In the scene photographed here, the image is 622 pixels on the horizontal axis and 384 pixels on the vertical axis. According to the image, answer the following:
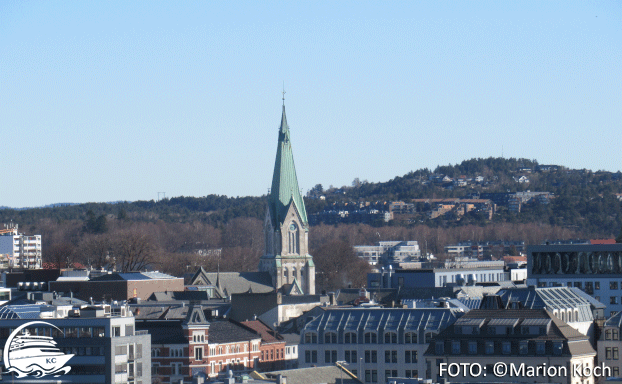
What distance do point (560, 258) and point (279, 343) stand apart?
2892 centimetres

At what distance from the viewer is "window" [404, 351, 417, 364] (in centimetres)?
8112

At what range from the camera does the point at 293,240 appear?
16988 centimetres

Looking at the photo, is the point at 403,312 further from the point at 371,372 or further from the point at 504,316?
the point at 504,316

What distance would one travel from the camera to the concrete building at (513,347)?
69.1 metres

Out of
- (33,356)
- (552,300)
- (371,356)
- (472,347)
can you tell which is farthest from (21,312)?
(552,300)

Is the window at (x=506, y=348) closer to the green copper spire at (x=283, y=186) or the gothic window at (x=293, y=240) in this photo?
the green copper spire at (x=283, y=186)

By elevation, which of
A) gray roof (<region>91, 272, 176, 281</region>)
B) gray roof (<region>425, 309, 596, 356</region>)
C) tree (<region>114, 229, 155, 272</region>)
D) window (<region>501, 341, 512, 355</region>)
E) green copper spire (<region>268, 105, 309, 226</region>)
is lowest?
window (<region>501, 341, 512, 355</region>)

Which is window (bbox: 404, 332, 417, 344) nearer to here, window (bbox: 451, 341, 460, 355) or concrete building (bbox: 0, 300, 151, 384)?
window (bbox: 451, 341, 460, 355)

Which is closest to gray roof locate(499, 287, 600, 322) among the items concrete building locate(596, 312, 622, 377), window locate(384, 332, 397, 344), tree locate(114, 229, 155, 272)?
concrete building locate(596, 312, 622, 377)

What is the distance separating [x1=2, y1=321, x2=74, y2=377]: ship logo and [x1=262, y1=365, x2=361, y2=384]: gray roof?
10.4 meters

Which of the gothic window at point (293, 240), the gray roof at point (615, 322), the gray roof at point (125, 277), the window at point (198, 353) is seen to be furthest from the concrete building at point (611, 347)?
the gothic window at point (293, 240)

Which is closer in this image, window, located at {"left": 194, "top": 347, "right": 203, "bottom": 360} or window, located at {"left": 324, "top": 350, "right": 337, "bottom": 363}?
window, located at {"left": 324, "top": 350, "right": 337, "bottom": 363}

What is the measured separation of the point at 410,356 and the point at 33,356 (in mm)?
20901

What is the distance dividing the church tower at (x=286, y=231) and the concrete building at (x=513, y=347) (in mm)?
93870
